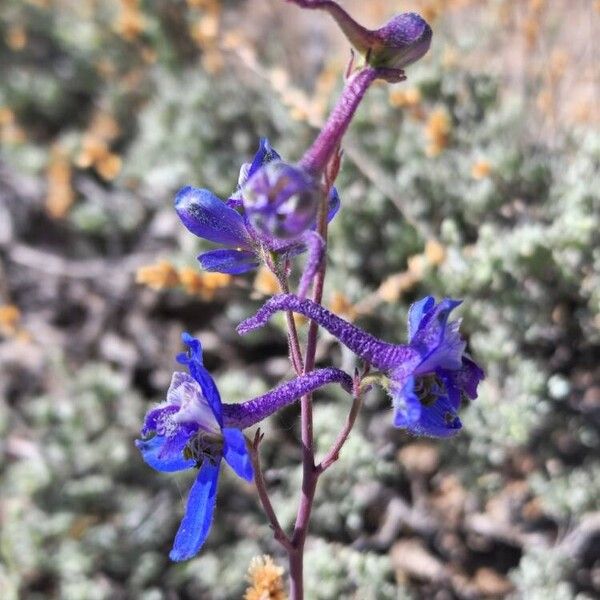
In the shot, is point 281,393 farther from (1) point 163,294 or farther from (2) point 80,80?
(2) point 80,80

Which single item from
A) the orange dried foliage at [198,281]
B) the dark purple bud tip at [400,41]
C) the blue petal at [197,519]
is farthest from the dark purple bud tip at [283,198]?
the orange dried foliage at [198,281]

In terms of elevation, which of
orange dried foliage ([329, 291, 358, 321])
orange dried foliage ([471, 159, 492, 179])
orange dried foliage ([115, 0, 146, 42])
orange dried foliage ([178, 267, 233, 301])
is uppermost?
orange dried foliage ([115, 0, 146, 42])

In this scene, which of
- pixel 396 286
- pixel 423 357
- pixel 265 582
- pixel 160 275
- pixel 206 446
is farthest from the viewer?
pixel 396 286

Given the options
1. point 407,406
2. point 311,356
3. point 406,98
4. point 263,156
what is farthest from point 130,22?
point 407,406

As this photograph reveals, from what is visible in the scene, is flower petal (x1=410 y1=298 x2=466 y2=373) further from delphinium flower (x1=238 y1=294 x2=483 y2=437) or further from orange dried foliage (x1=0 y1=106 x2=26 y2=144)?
orange dried foliage (x1=0 y1=106 x2=26 y2=144)

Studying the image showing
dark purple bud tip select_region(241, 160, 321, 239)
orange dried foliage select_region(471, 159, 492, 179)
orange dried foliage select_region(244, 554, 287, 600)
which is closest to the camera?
dark purple bud tip select_region(241, 160, 321, 239)

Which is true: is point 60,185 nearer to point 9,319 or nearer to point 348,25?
point 9,319

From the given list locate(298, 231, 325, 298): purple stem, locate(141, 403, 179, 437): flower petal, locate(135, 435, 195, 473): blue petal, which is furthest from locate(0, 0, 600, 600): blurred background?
locate(298, 231, 325, 298): purple stem
